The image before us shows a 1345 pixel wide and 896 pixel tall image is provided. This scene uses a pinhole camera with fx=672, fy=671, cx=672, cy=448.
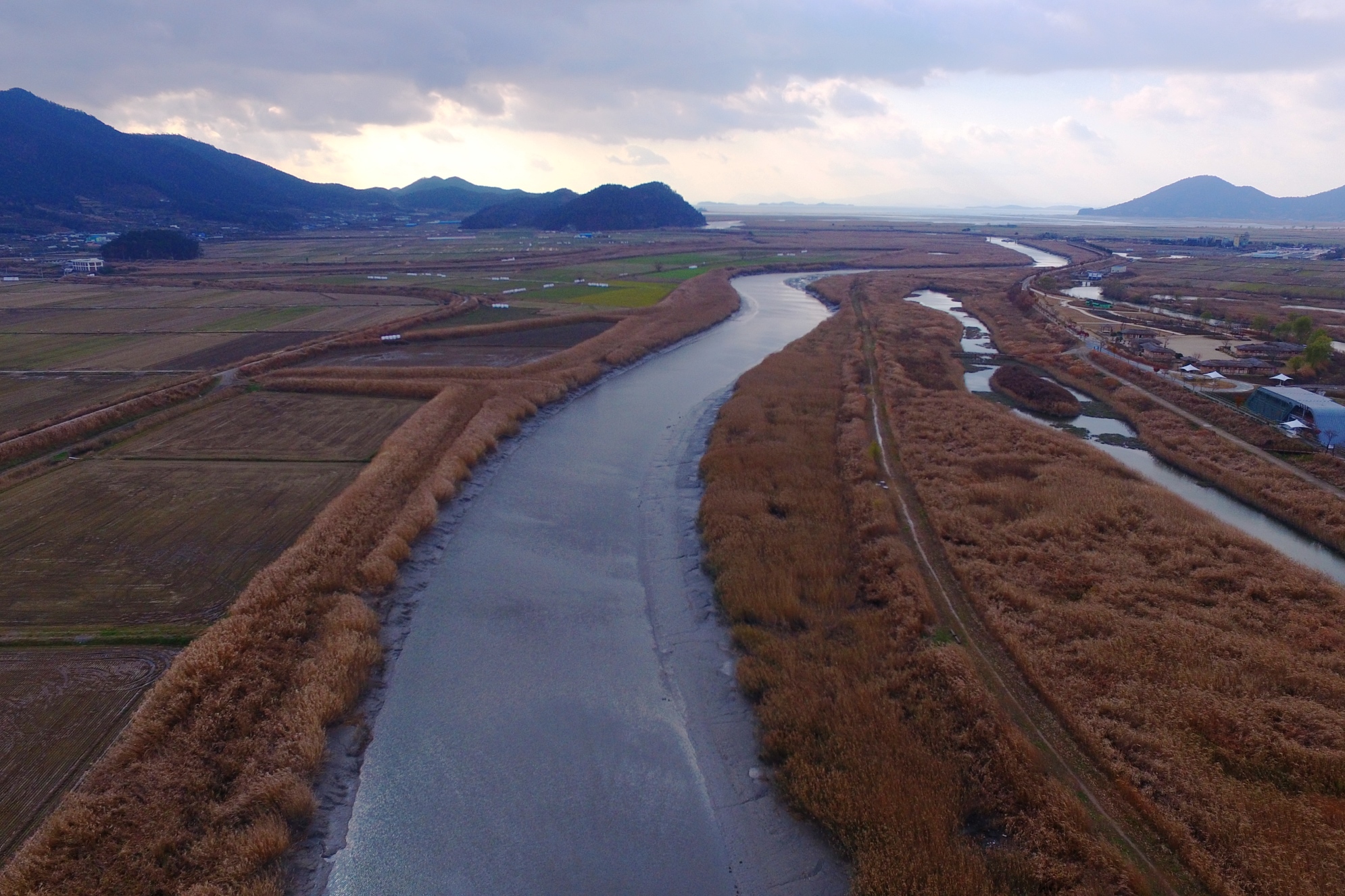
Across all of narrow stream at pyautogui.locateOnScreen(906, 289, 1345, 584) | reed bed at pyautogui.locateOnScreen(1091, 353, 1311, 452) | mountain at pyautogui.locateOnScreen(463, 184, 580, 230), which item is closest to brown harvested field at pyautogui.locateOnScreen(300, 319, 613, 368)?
narrow stream at pyautogui.locateOnScreen(906, 289, 1345, 584)

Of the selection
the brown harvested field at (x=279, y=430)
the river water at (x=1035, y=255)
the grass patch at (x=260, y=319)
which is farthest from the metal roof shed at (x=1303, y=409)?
the river water at (x=1035, y=255)

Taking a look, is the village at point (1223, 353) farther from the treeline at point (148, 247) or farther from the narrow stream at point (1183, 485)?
the treeline at point (148, 247)

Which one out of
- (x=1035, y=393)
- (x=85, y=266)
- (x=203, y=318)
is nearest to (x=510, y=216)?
(x=85, y=266)

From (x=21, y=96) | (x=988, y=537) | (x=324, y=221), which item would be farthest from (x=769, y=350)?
(x=21, y=96)

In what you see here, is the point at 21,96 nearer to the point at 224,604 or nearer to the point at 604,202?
the point at 604,202

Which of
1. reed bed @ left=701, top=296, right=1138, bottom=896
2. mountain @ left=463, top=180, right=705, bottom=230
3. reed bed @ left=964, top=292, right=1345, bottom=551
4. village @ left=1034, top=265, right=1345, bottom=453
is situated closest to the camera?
reed bed @ left=701, top=296, right=1138, bottom=896

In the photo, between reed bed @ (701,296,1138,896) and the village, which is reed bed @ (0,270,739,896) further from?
the village

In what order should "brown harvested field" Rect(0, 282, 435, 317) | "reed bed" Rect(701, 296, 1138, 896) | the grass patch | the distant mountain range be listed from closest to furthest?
"reed bed" Rect(701, 296, 1138, 896) → the grass patch → "brown harvested field" Rect(0, 282, 435, 317) → the distant mountain range
